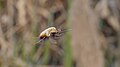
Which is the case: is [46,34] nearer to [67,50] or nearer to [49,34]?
[49,34]

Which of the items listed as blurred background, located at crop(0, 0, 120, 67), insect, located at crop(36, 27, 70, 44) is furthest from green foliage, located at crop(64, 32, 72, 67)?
insect, located at crop(36, 27, 70, 44)

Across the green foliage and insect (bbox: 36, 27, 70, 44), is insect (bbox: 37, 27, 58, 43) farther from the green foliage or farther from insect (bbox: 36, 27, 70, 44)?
the green foliage

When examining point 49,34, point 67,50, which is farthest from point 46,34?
point 67,50

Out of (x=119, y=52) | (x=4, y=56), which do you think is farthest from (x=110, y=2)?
(x=4, y=56)

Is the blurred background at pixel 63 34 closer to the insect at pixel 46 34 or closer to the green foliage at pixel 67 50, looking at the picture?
the green foliage at pixel 67 50

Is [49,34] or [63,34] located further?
[63,34]

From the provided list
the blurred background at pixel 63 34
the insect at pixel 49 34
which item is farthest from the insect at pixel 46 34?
the blurred background at pixel 63 34

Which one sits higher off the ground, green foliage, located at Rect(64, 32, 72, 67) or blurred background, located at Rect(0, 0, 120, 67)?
blurred background, located at Rect(0, 0, 120, 67)

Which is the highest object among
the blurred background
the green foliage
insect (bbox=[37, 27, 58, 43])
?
the blurred background
